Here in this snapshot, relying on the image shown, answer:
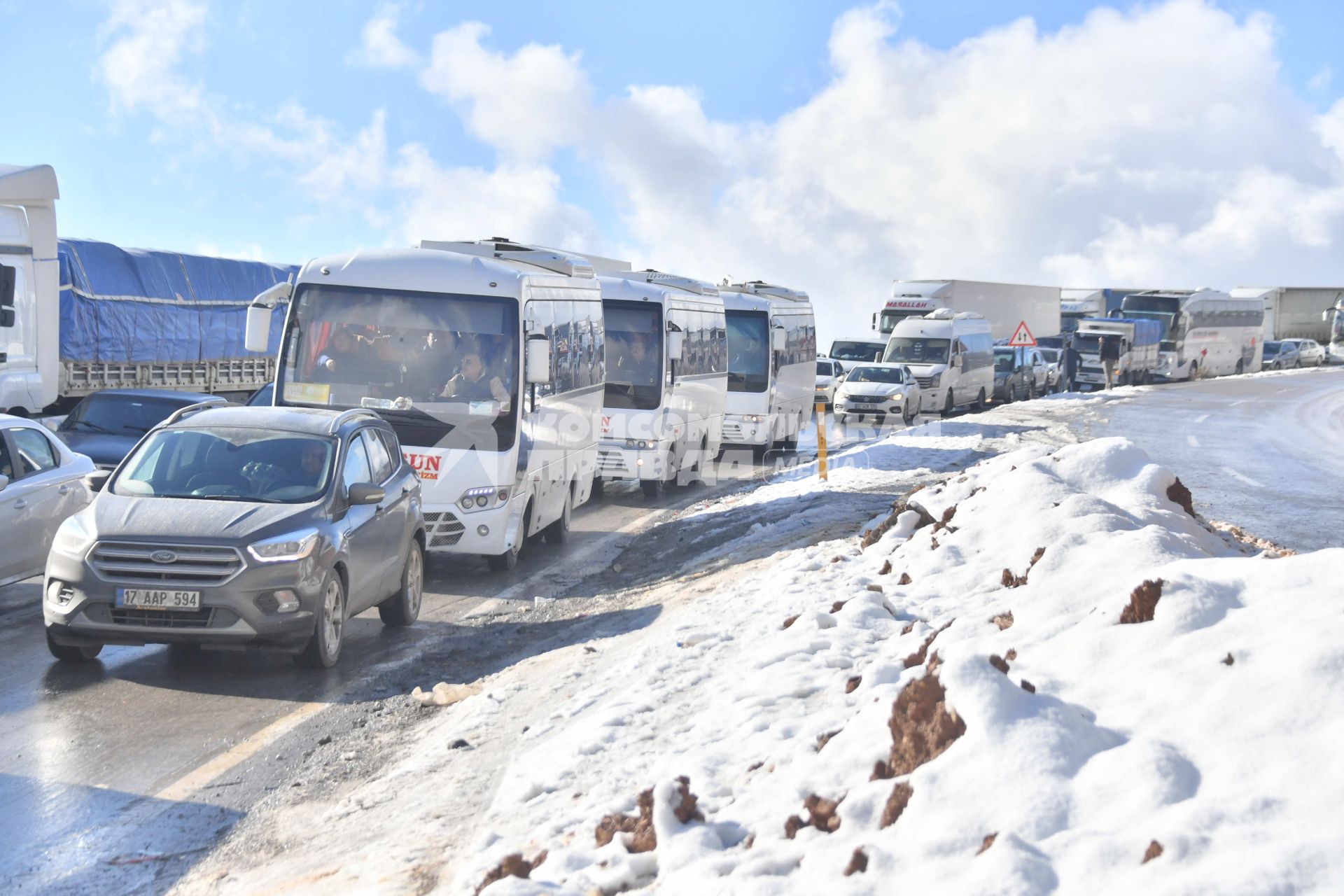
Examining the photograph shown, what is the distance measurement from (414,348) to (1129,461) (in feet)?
21.9

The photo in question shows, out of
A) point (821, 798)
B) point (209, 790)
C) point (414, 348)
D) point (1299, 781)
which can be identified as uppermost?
point (414, 348)

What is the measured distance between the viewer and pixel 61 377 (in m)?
23.0

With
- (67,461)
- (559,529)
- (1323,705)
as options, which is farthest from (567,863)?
(559,529)

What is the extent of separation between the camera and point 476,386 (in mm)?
13289

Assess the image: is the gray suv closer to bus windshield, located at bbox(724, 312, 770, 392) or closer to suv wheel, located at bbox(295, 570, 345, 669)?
suv wheel, located at bbox(295, 570, 345, 669)

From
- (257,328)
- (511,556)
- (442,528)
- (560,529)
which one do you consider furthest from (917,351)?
(257,328)

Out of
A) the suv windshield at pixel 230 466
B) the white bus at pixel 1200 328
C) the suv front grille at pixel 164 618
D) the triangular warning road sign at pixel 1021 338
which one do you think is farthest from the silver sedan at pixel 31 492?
the white bus at pixel 1200 328

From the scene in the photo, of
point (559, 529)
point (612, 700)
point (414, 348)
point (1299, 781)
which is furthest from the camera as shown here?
point (559, 529)

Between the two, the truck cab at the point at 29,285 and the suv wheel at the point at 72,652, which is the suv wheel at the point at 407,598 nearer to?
the suv wheel at the point at 72,652

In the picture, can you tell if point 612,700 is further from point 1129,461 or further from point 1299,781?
point 1129,461

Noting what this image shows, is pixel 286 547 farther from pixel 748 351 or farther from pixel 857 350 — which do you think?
pixel 857 350

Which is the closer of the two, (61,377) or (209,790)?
(209,790)

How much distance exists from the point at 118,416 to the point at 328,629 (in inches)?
350

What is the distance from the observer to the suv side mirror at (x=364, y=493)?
966 cm
